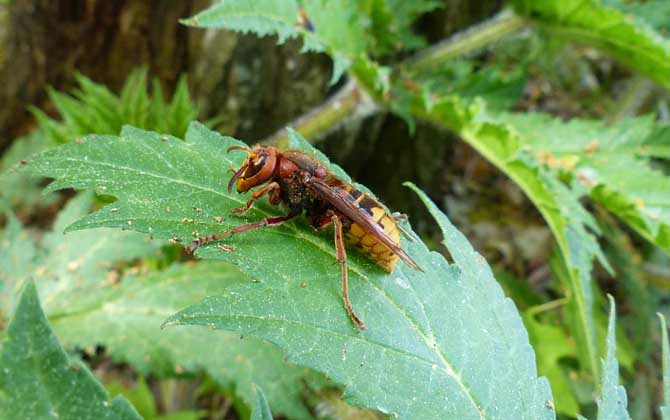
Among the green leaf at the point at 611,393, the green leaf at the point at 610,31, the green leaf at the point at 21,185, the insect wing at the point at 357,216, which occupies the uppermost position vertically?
the green leaf at the point at 610,31

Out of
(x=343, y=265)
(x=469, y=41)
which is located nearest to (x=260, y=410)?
(x=343, y=265)

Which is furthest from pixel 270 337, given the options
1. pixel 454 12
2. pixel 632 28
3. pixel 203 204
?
pixel 454 12

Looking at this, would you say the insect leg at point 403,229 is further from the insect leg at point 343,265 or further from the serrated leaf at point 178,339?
the serrated leaf at point 178,339

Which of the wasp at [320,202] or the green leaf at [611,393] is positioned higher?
the wasp at [320,202]

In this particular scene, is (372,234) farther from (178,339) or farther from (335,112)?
(335,112)

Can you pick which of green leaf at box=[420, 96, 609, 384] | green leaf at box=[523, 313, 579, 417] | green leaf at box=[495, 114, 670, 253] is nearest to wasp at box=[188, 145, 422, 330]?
green leaf at box=[420, 96, 609, 384]

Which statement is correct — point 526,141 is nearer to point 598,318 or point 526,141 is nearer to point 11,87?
point 598,318

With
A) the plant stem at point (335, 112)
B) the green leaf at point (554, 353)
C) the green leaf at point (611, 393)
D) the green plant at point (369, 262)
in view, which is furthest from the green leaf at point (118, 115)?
the green leaf at point (611, 393)
